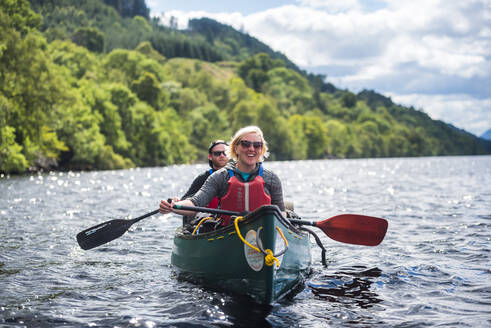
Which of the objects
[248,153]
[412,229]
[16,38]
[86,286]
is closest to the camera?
[248,153]

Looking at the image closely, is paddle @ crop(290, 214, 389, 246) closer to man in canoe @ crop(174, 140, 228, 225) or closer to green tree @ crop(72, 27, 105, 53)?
man in canoe @ crop(174, 140, 228, 225)

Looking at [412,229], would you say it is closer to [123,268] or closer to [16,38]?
[123,268]

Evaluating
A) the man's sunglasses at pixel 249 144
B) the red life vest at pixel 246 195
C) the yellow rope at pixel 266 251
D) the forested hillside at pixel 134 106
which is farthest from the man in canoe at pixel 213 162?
the forested hillside at pixel 134 106

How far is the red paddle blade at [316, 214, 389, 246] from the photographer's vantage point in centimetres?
830

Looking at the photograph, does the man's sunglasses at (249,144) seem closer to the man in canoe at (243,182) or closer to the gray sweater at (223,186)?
the man in canoe at (243,182)

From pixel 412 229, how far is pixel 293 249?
26.2 feet

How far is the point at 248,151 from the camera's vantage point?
7250 mm

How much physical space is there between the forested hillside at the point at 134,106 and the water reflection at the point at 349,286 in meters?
31.2

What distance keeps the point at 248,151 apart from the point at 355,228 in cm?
252

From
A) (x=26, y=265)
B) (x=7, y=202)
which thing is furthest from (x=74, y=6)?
(x=26, y=265)

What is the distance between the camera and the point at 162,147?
63.8 meters

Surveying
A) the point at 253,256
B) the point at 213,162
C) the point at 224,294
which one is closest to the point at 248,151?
the point at 253,256

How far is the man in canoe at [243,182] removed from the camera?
725cm

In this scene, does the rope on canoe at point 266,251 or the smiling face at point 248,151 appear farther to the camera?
the smiling face at point 248,151
